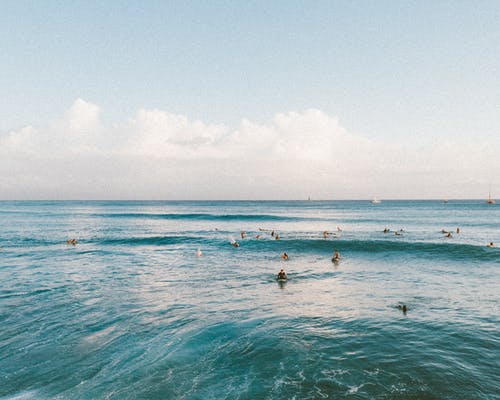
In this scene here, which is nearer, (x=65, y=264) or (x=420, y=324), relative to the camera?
(x=420, y=324)

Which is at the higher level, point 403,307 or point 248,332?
point 403,307

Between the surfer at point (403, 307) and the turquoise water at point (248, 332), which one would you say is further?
the surfer at point (403, 307)

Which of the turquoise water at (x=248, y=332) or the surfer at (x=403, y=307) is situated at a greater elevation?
the surfer at (x=403, y=307)

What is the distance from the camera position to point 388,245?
153ft

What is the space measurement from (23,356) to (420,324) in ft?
61.3

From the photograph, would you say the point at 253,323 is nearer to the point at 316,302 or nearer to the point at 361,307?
the point at 316,302

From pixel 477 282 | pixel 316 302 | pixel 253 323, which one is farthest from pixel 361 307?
pixel 477 282

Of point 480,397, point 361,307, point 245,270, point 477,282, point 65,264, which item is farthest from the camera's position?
point 65,264

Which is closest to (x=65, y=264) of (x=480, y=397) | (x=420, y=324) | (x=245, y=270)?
(x=245, y=270)

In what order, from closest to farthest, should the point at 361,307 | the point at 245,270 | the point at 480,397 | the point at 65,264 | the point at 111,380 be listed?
the point at 480,397 < the point at 111,380 < the point at 361,307 < the point at 245,270 < the point at 65,264

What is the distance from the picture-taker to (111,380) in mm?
11953

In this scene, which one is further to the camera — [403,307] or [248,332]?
[403,307]

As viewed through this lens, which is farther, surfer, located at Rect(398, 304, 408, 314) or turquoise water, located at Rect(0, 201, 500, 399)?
surfer, located at Rect(398, 304, 408, 314)

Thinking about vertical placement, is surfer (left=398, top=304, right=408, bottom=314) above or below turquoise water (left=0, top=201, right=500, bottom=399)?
above
